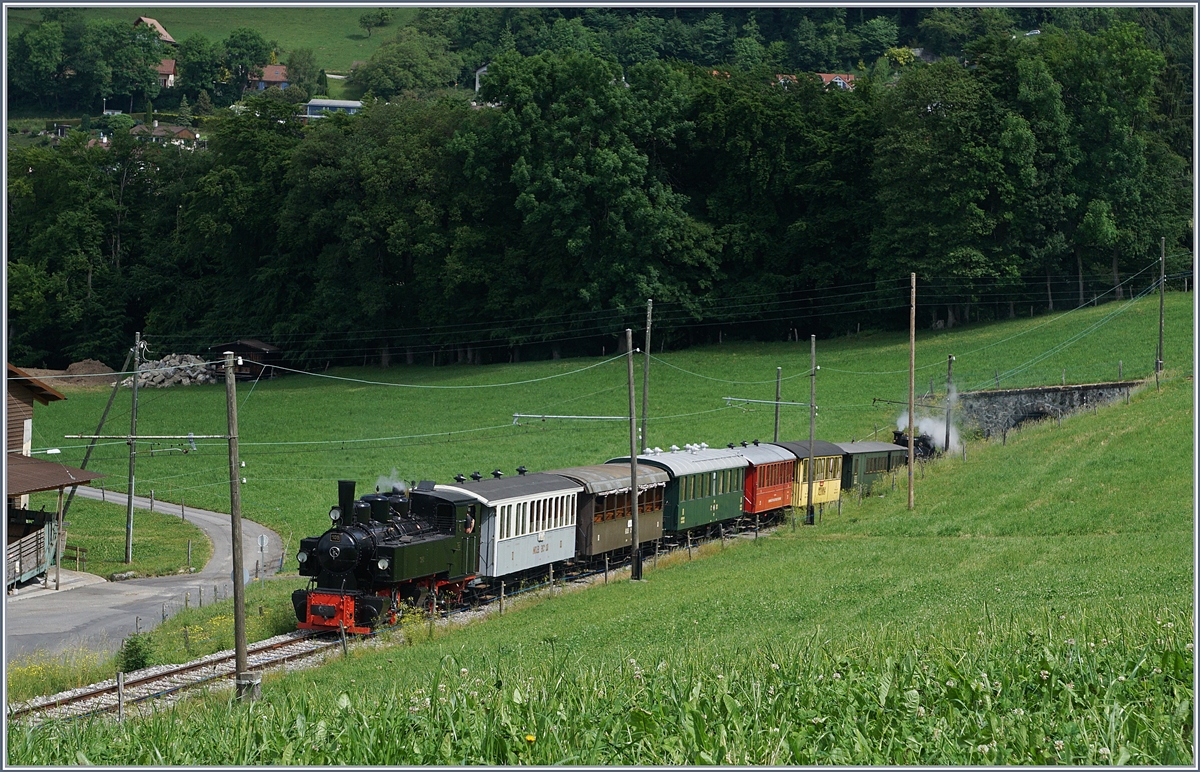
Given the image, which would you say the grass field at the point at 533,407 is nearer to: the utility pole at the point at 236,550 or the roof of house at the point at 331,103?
the utility pole at the point at 236,550

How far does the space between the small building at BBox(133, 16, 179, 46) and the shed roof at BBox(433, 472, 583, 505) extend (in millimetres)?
60322

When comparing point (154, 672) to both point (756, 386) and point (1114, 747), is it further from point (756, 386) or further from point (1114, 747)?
point (756, 386)

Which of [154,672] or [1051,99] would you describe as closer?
[154,672]

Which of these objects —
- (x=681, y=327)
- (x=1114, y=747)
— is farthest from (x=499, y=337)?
(x=1114, y=747)

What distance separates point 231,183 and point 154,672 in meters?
62.0

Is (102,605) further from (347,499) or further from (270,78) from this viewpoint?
(270,78)

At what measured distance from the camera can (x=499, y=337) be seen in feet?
→ 232

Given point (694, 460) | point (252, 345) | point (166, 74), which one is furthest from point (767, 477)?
point (166, 74)

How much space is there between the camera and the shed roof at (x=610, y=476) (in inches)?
1155

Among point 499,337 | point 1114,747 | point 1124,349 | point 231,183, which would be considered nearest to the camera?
point 1114,747

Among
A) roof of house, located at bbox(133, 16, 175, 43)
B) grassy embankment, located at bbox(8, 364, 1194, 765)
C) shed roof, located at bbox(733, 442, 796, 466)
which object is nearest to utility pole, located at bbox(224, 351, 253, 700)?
grassy embankment, located at bbox(8, 364, 1194, 765)

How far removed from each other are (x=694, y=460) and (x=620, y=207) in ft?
115

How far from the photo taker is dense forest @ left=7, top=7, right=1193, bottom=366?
62.9 m

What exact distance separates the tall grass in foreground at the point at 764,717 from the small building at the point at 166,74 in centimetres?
10697
